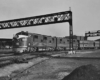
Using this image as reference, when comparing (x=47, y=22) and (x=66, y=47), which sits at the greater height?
(x=47, y=22)

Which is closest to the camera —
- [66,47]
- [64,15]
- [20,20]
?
[64,15]

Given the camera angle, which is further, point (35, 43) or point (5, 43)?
point (5, 43)

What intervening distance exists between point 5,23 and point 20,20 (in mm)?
3383

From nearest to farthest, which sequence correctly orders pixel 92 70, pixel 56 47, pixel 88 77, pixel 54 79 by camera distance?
pixel 88 77 → pixel 92 70 → pixel 54 79 → pixel 56 47

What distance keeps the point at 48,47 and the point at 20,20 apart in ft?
48.8

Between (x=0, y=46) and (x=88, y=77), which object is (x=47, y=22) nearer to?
(x=88, y=77)

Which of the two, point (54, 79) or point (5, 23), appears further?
point (5, 23)

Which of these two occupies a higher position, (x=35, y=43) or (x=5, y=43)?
(x=5, y=43)

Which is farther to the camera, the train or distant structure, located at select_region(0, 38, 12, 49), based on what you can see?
distant structure, located at select_region(0, 38, 12, 49)

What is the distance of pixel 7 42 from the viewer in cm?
4684

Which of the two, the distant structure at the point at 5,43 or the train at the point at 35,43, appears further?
the distant structure at the point at 5,43

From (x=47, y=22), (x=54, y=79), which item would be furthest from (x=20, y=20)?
(x=54, y=79)

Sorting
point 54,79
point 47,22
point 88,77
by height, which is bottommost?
point 54,79

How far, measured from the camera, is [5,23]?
23.6 meters
